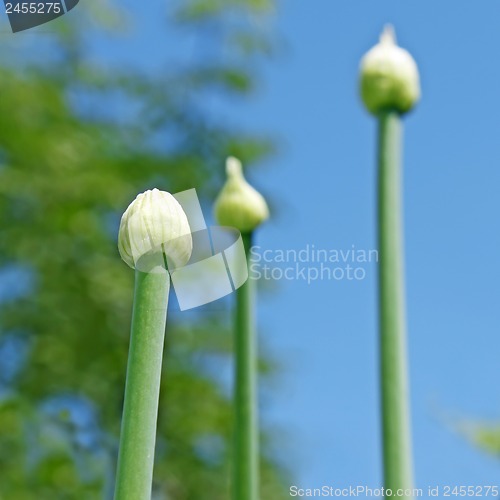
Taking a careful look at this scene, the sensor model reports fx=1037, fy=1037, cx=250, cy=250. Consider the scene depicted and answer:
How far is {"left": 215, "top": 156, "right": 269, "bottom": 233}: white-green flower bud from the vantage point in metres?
0.41

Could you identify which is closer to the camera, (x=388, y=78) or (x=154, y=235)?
(x=154, y=235)

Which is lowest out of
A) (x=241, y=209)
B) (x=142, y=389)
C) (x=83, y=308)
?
(x=142, y=389)

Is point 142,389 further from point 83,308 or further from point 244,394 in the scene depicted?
point 83,308

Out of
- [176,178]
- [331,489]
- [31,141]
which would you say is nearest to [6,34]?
[31,141]

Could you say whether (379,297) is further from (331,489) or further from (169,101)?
(169,101)

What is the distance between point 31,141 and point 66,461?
2.45ft

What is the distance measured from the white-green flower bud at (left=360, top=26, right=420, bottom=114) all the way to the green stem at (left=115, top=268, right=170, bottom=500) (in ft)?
0.59

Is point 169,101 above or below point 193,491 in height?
above

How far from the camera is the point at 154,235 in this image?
0.71ft

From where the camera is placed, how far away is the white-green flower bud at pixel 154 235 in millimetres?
212

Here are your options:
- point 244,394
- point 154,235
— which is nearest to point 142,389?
point 154,235

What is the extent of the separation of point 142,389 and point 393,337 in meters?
0.12

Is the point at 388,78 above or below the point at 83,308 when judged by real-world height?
below

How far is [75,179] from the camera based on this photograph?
7.93 ft
